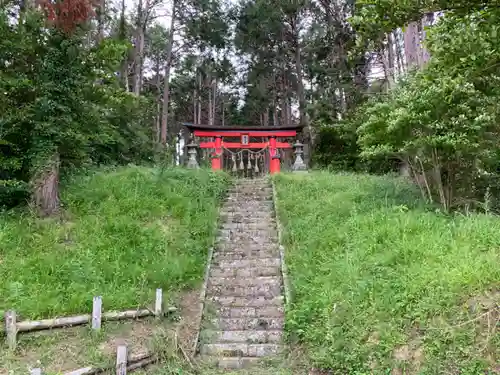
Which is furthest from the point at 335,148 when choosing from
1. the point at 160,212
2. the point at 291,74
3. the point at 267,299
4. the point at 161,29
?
the point at 161,29

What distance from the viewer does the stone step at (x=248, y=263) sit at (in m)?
7.31

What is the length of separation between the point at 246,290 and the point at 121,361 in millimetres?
2572

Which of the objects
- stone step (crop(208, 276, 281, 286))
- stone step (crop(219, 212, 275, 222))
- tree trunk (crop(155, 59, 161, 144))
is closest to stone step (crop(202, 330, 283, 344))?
stone step (crop(208, 276, 281, 286))

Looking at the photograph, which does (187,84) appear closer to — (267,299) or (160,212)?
(160,212)

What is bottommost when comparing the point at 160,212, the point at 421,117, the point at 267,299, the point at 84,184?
the point at 267,299

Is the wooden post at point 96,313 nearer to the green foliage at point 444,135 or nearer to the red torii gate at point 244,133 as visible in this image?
the green foliage at point 444,135

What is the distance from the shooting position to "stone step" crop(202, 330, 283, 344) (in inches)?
215

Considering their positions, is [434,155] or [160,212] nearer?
[434,155]

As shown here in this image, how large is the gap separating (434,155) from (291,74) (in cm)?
1868

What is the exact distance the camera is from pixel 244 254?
771 centimetres

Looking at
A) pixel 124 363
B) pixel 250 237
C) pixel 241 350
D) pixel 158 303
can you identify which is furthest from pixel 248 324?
pixel 250 237

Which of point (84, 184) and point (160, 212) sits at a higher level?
point (84, 184)

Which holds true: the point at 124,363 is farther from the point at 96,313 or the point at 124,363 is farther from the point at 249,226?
the point at 249,226

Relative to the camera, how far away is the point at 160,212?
333 inches
